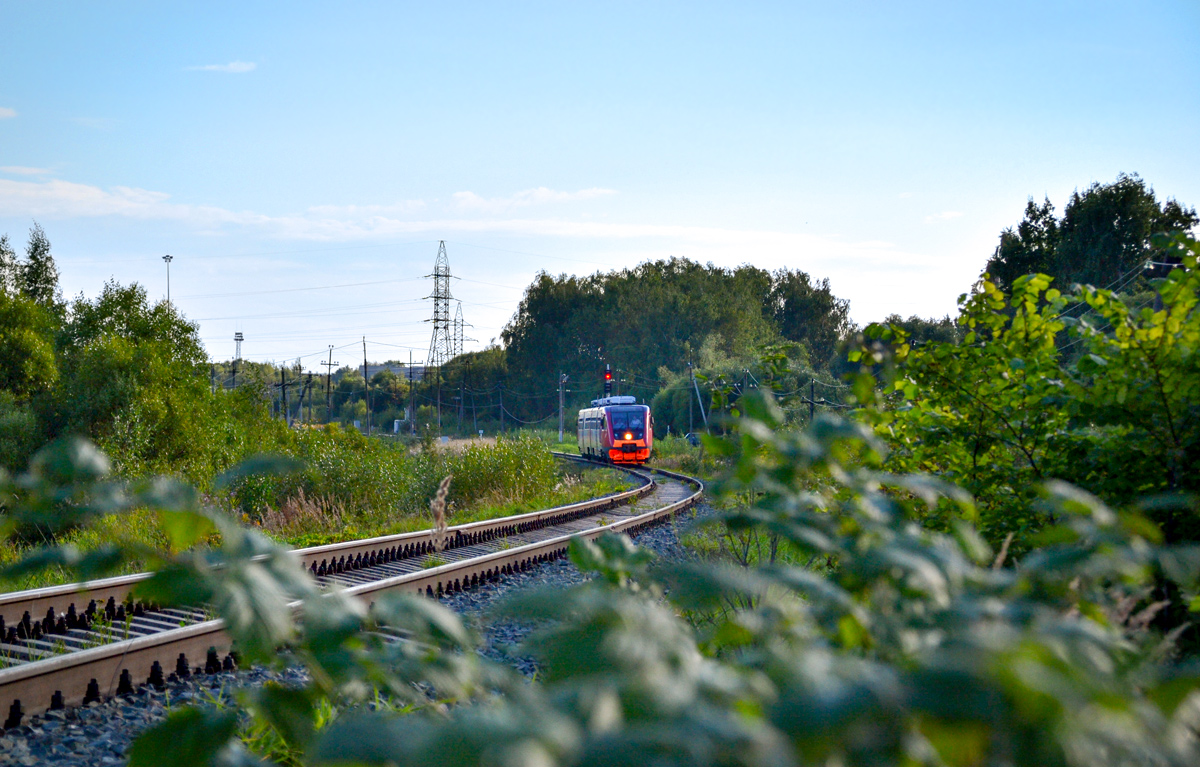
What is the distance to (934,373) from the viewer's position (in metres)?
3.79

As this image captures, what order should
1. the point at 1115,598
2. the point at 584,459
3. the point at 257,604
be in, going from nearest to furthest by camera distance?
1. the point at 257,604
2. the point at 1115,598
3. the point at 584,459

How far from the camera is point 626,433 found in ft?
110

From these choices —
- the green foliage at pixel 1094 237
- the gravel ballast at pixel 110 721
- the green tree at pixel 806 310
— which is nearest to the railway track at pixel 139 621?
the gravel ballast at pixel 110 721

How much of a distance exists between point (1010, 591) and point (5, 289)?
3236cm

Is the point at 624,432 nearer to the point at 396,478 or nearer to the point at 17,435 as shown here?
the point at 396,478

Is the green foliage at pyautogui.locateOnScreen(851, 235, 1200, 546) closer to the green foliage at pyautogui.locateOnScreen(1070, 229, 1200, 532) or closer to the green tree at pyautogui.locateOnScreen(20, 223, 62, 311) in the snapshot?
the green foliage at pyautogui.locateOnScreen(1070, 229, 1200, 532)

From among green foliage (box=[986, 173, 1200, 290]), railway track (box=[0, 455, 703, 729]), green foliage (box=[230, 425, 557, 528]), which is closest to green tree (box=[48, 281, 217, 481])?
green foliage (box=[230, 425, 557, 528])

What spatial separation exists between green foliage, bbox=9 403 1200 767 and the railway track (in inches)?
53.8

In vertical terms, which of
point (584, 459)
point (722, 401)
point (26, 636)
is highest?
point (722, 401)

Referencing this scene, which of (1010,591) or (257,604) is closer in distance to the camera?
(257,604)

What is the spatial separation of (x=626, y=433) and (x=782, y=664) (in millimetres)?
32669

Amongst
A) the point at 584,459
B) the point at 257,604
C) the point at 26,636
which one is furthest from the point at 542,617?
the point at 584,459

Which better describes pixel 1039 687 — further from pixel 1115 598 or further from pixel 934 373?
pixel 934 373

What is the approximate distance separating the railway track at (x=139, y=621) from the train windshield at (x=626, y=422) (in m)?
21.8
